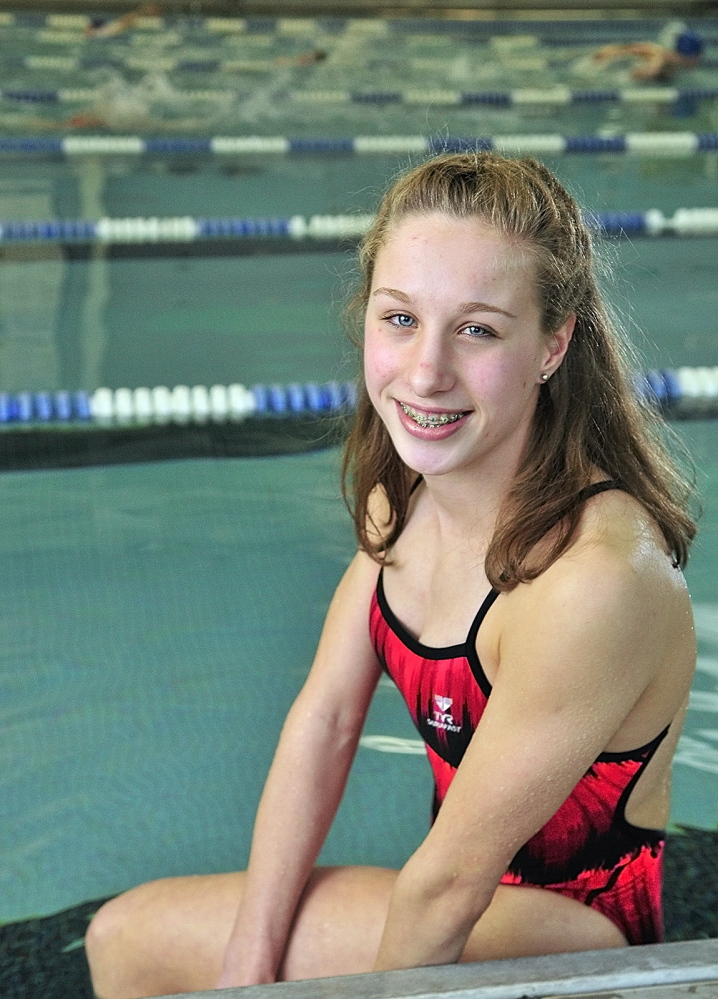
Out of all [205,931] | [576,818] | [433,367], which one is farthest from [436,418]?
[205,931]

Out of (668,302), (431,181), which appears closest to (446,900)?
(431,181)

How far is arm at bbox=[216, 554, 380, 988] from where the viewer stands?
153cm

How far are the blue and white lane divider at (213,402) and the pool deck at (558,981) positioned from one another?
234 cm

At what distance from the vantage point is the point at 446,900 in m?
1.28

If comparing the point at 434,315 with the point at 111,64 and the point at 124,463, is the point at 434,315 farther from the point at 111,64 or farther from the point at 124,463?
the point at 111,64

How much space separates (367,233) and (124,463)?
1.99 meters

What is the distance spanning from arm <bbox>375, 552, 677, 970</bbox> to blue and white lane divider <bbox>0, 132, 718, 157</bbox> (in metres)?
5.38

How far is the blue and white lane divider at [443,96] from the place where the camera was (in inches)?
304

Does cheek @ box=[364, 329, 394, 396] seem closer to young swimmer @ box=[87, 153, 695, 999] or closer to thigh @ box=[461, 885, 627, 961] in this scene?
young swimmer @ box=[87, 153, 695, 999]

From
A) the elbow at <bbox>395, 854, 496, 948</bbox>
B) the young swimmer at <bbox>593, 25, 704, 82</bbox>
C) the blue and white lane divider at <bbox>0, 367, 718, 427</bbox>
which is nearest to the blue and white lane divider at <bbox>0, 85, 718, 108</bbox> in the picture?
the young swimmer at <bbox>593, 25, 704, 82</bbox>

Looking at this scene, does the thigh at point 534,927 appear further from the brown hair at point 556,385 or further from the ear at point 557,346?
the ear at point 557,346

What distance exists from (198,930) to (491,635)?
0.53m

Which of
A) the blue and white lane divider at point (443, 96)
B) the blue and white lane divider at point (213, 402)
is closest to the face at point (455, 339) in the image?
the blue and white lane divider at point (213, 402)

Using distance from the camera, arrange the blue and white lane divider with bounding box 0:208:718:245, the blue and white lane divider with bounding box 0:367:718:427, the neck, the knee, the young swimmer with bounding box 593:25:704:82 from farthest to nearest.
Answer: the young swimmer with bounding box 593:25:704:82 → the blue and white lane divider with bounding box 0:208:718:245 → the blue and white lane divider with bounding box 0:367:718:427 → the knee → the neck
